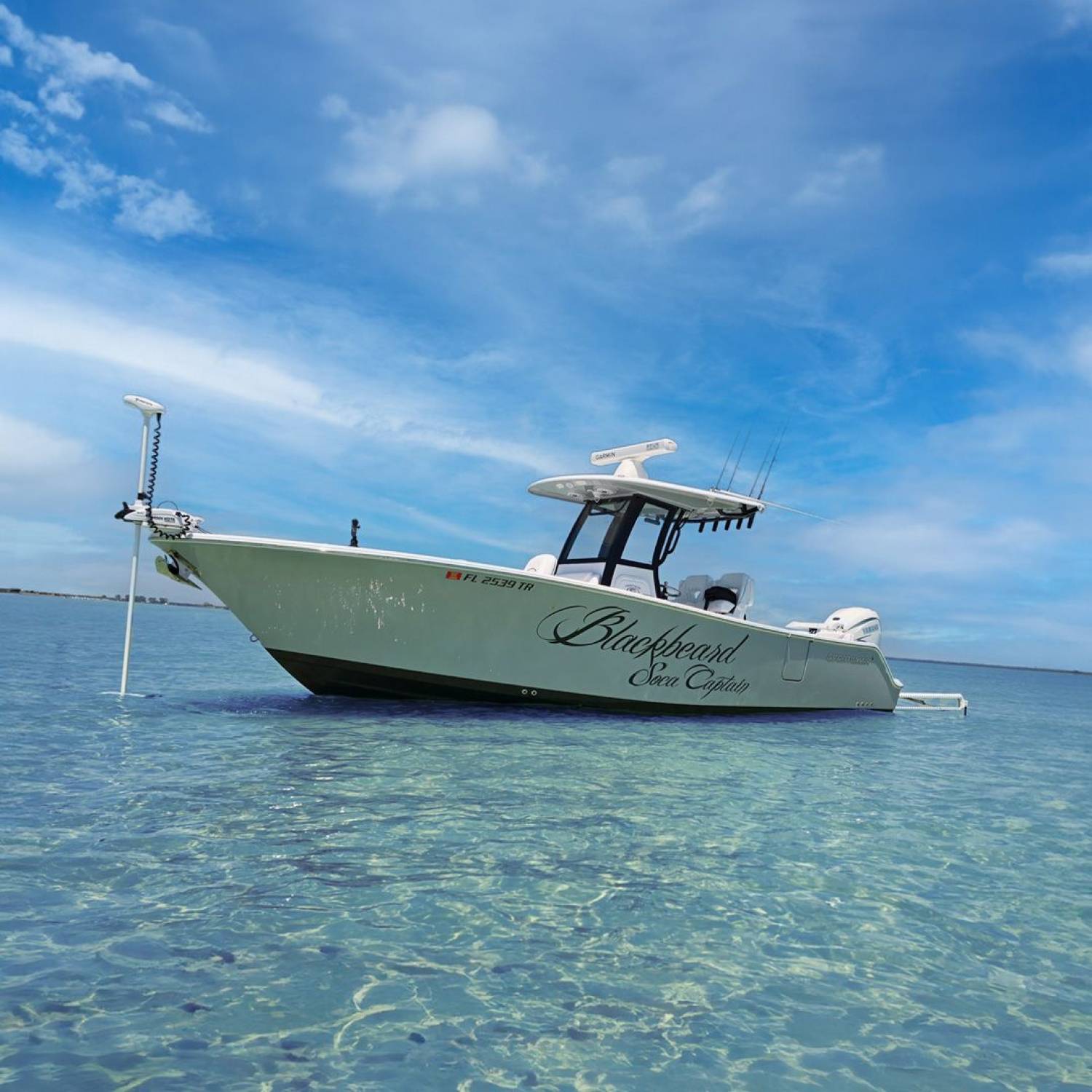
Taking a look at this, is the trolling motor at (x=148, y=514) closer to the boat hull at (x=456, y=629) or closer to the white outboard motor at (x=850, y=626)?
the boat hull at (x=456, y=629)

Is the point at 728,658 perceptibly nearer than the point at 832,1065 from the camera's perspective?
No

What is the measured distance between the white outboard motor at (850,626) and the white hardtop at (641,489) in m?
2.57

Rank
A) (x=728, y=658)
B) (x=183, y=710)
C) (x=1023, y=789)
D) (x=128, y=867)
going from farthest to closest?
(x=728, y=658), (x=183, y=710), (x=1023, y=789), (x=128, y=867)

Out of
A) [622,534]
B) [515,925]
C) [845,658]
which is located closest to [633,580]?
[622,534]

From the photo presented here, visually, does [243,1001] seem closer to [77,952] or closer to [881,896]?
[77,952]

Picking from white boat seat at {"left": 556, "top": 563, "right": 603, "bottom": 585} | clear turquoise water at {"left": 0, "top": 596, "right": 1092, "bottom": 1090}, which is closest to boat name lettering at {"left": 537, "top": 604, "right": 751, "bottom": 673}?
white boat seat at {"left": 556, "top": 563, "right": 603, "bottom": 585}

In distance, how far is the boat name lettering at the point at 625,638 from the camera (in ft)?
35.4

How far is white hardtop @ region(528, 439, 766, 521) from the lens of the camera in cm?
1250

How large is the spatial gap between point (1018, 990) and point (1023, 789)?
629 centimetres

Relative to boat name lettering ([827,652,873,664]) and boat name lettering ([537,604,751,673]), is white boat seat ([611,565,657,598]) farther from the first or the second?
boat name lettering ([827,652,873,664])

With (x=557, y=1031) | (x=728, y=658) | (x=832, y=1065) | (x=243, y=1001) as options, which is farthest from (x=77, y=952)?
(x=728, y=658)

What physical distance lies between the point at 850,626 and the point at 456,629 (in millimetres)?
8319

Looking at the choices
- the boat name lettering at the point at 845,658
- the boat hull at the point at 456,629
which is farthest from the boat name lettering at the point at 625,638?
the boat name lettering at the point at 845,658

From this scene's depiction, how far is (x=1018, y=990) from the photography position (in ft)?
11.3
